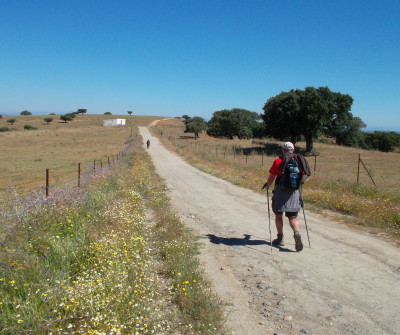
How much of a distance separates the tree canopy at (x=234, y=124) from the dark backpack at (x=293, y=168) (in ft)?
229

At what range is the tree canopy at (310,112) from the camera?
43094 mm

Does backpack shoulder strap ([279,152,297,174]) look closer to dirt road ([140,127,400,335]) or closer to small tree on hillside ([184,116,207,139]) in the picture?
dirt road ([140,127,400,335])

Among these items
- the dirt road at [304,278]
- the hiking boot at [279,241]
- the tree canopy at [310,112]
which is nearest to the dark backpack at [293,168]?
the hiking boot at [279,241]

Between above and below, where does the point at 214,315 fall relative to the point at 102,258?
below

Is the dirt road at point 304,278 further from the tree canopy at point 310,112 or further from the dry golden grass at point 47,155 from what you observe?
the tree canopy at point 310,112

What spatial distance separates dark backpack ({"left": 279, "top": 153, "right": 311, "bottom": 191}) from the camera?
580 centimetres

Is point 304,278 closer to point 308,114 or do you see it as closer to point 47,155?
point 308,114

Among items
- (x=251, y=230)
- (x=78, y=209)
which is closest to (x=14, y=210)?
(x=78, y=209)

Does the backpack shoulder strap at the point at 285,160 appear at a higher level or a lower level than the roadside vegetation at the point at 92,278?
higher

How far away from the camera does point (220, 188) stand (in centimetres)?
1398

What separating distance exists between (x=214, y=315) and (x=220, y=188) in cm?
1036

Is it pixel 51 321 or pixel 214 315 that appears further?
pixel 214 315

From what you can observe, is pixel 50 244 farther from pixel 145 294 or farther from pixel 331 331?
pixel 331 331

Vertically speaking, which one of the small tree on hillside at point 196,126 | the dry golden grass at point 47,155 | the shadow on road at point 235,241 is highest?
the small tree on hillside at point 196,126
